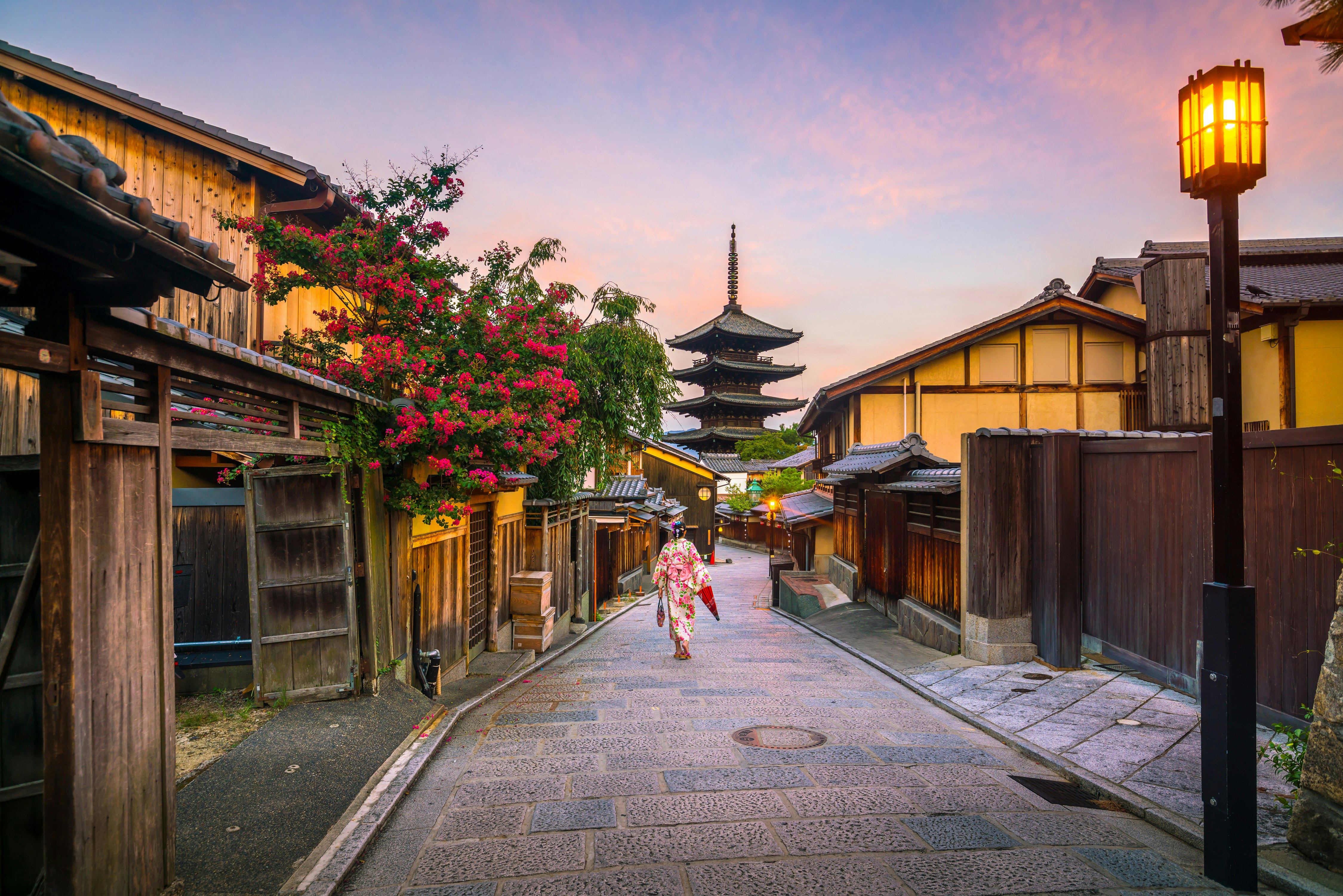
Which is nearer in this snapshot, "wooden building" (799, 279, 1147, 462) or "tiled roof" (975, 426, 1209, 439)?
"tiled roof" (975, 426, 1209, 439)

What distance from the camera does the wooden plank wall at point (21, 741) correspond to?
3328 millimetres

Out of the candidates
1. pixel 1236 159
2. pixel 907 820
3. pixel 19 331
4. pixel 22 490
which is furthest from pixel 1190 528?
pixel 19 331

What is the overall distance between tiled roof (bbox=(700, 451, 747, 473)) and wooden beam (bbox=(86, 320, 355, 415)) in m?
40.8

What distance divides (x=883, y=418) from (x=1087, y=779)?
14.4m

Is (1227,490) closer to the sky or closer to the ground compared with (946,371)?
closer to the ground

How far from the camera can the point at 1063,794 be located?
4996 mm

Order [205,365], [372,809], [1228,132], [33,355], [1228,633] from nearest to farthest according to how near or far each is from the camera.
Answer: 1. [33,355]
2. [1228,633]
3. [1228,132]
4. [205,365]
5. [372,809]

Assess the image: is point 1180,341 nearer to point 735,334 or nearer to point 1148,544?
point 1148,544

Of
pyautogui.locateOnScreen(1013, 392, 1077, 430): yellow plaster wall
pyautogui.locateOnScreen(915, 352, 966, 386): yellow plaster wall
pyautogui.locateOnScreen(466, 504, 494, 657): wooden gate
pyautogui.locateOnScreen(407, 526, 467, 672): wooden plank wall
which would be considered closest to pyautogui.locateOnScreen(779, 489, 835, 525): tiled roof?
pyautogui.locateOnScreen(915, 352, 966, 386): yellow plaster wall

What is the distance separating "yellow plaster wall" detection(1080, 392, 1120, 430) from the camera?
1825 centimetres

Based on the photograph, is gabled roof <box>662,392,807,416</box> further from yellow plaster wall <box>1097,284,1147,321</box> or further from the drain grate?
the drain grate

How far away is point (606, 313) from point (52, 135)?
1027 cm

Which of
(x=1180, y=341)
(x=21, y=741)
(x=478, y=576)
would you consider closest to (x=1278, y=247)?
(x=1180, y=341)

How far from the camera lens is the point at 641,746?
6.05 meters
